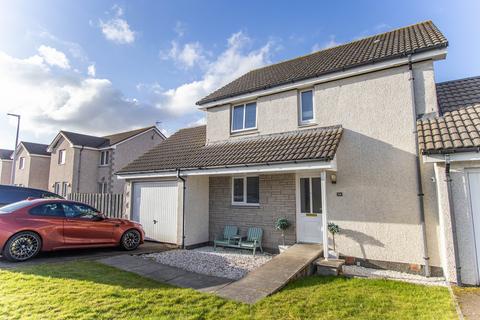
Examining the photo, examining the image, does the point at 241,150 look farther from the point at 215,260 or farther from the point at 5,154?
the point at 5,154

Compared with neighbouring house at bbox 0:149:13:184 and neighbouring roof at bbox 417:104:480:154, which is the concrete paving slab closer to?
neighbouring roof at bbox 417:104:480:154

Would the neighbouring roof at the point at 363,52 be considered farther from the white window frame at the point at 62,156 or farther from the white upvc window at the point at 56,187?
the white upvc window at the point at 56,187

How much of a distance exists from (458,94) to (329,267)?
22.9 feet

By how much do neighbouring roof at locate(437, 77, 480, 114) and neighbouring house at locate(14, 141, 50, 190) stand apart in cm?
3956

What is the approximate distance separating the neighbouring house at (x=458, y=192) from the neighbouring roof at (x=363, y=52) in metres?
2.96

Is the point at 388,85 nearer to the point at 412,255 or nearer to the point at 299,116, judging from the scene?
the point at 299,116

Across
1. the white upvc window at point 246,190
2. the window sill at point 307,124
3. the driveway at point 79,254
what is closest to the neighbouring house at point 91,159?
the driveway at point 79,254

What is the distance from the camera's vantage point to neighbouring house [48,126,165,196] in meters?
26.4

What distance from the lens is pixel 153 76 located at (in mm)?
12570

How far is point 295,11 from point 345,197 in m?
7.76

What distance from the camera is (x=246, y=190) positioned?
1093cm

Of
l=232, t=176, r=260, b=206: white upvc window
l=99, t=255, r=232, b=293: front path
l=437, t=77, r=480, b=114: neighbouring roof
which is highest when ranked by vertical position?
l=437, t=77, r=480, b=114: neighbouring roof

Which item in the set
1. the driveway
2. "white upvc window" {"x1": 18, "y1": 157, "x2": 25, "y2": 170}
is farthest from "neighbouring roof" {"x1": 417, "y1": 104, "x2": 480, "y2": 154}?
"white upvc window" {"x1": 18, "y1": 157, "x2": 25, "y2": 170}

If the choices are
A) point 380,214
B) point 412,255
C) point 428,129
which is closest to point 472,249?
point 412,255
